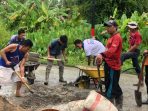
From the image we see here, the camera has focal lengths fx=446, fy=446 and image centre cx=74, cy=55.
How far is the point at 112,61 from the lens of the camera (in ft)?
30.5

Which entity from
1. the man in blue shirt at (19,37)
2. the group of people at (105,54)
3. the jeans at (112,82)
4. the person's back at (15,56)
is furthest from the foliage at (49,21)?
the jeans at (112,82)

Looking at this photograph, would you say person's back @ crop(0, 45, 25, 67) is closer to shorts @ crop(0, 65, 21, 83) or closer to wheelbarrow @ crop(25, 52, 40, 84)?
shorts @ crop(0, 65, 21, 83)

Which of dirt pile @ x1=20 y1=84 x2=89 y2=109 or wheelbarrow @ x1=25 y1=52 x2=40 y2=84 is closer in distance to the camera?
dirt pile @ x1=20 y1=84 x2=89 y2=109

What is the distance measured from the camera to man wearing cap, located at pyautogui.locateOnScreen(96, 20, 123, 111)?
29.7ft

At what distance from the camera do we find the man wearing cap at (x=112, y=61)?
9.06 m

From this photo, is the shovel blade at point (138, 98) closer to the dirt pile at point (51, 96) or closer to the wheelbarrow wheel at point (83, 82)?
the dirt pile at point (51, 96)

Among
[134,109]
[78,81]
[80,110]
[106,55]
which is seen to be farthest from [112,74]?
[78,81]

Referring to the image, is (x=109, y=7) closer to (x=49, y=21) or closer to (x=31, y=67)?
(x=49, y=21)

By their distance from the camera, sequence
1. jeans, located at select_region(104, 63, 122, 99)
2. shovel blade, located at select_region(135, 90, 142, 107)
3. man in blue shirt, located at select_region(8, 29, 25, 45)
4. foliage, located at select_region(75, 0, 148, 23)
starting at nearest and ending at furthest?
jeans, located at select_region(104, 63, 122, 99)
shovel blade, located at select_region(135, 90, 142, 107)
man in blue shirt, located at select_region(8, 29, 25, 45)
foliage, located at select_region(75, 0, 148, 23)

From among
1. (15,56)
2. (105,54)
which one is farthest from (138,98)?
(15,56)

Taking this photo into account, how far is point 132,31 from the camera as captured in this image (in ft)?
38.6

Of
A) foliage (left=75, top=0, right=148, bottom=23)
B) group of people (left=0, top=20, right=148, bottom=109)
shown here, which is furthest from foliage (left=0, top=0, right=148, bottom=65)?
group of people (left=0, top=20, right=148, bottom=109)

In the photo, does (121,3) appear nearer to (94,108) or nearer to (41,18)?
(41,18)

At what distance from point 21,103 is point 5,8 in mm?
17838
